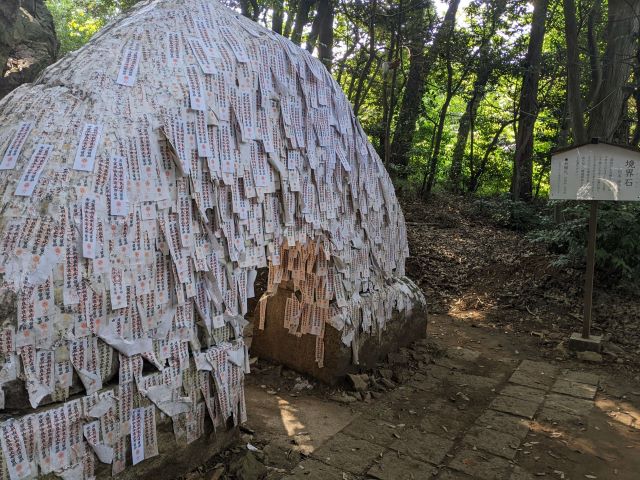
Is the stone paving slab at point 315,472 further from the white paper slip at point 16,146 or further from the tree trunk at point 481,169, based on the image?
the tree trunk at point 481,169

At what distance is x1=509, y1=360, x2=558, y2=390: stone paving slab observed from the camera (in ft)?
17.2

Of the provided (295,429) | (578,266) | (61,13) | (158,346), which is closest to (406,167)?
(578,266)

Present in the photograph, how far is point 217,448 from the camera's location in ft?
11.3

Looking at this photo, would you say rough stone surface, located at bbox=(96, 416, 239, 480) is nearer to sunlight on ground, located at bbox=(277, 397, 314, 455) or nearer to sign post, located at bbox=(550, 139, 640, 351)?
sunlight on ground, located at bbox=(277, 397, 314, 455)

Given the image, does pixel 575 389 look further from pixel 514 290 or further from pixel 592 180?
pixel 514 290

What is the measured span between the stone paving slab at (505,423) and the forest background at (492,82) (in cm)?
401

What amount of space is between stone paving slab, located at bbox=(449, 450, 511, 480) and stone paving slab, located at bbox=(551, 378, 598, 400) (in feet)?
5.66

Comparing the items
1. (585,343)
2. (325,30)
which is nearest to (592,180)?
(585,343)

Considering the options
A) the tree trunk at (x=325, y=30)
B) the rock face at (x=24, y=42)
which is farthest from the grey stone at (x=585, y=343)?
the rock face at (x=24, y=42)

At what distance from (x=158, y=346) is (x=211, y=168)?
1198 millimetres

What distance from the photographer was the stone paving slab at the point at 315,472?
342cm

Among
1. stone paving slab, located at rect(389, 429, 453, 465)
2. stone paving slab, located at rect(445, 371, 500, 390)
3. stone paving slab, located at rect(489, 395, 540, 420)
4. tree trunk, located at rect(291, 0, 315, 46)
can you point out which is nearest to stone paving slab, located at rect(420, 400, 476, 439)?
stone paving slab, located at rect(389, 429, 453, 465)

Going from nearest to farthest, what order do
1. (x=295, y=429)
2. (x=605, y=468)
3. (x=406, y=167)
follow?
(x=605, y=468)
(x=295, y=429)
(x=406, y=167)

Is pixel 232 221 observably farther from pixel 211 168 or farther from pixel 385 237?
pixel 385 237
